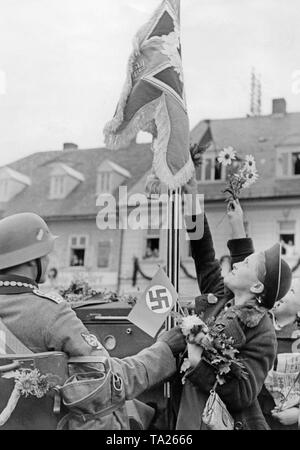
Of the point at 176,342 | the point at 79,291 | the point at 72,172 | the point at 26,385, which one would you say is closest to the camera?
the point at 26,385

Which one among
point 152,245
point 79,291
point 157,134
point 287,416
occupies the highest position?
point 152,245

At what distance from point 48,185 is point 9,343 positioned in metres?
9.45

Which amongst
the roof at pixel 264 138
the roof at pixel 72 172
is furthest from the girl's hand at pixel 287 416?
the roof at pixel 72 172

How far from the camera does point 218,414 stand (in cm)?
237

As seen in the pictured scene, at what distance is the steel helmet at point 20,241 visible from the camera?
7.90ft

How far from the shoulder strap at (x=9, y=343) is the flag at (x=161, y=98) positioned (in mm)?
835

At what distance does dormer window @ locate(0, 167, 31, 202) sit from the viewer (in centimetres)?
1042

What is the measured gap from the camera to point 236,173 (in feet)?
9.29

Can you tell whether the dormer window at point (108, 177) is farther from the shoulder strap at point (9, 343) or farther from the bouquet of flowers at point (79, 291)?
the shoulder strap at point (9, 343)

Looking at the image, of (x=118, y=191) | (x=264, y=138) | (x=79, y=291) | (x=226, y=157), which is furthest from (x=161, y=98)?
(x=264, y=138)

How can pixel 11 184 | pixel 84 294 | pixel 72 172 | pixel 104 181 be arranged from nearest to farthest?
pixel 84 294 < pixel 11 184 < pixel 104 181 < pixel 72 172

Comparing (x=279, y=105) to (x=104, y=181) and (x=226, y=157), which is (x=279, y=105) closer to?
(x=104, y=181)

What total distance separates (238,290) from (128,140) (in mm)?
881

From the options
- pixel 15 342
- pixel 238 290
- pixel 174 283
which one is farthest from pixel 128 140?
pixel 15 342
